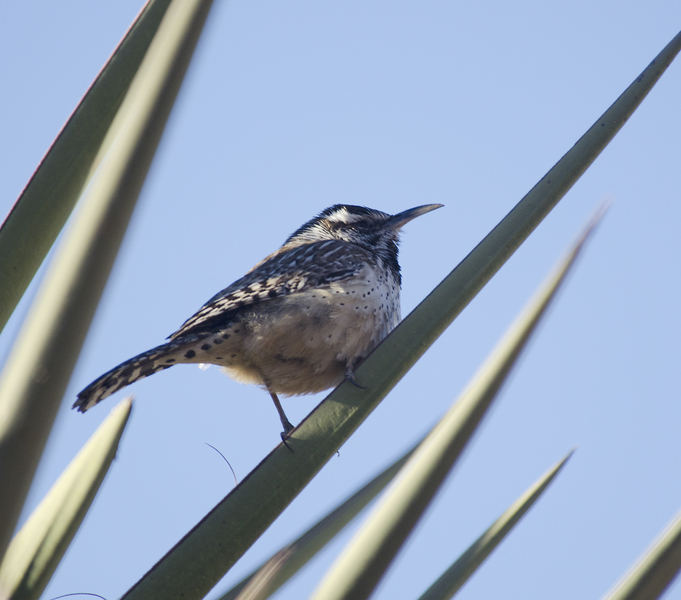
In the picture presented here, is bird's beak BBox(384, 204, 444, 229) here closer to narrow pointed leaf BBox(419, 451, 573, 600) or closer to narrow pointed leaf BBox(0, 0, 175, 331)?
narrow pointed leaf BBox(419, 451, 573, 600)

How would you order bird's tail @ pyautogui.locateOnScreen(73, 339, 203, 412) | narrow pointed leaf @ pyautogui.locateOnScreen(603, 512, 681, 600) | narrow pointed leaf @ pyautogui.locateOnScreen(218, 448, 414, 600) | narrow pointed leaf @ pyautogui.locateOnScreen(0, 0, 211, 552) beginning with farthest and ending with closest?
bird's tail @ pyautogui.locateOnScreen(73, 339, 203, 412) → narrow pointed leaf @ pyautogui.locateOnScreen(218, 448, 414, 600) → narrow pointed leaf @ pyautogui.locateOnScreen(603, 512, 681, 600) → narrow pointed leaf @ pyautogui.locateOnScreen(0, 0, 211, 552)

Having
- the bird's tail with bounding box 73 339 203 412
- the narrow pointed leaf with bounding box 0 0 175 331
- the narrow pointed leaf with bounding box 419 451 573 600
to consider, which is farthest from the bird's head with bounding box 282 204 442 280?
the narrow pointed leaf with bounding box 0 0 175 331

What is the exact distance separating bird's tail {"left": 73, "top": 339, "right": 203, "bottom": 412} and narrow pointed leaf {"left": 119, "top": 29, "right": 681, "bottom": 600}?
98cm

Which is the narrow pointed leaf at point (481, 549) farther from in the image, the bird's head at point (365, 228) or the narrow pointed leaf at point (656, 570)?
the bird's head at point (365, 228)

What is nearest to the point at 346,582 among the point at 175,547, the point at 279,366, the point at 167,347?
A: the point at 175,547

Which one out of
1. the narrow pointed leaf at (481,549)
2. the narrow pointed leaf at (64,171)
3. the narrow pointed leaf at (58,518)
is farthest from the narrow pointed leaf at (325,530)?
the narrow pointed leaf at (64,171)

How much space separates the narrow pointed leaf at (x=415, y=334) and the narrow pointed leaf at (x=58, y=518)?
0.18m

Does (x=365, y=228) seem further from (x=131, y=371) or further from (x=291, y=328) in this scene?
(x=131, y=371)

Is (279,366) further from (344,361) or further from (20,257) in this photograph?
(20,257)

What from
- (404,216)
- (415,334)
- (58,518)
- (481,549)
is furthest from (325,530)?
(404,216)

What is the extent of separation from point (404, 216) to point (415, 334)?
7.09ft

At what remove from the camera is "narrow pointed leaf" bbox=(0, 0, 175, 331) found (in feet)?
2.70

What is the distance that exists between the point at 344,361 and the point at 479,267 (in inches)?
53.8

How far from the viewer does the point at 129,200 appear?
67 cm
